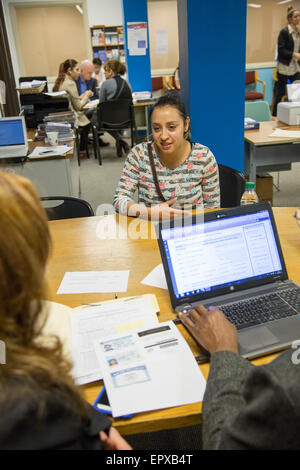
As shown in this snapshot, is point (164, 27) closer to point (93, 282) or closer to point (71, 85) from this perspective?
point (71, 85)

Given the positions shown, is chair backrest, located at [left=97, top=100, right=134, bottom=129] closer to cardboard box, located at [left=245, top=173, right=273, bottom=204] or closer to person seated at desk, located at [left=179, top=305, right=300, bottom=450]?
cardboard box, located at [left=245, top=173, right=273, bottom=204]

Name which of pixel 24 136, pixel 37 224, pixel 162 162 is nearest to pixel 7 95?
pixel 24 136

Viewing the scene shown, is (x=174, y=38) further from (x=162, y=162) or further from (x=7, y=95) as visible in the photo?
(x=162, y=162)

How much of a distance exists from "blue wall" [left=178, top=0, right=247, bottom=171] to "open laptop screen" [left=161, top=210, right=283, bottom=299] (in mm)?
1893

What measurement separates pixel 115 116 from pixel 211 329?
5.10 metres

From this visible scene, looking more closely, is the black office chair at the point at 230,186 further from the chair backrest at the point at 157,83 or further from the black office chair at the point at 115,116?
the chair backrest at the point at 157,83

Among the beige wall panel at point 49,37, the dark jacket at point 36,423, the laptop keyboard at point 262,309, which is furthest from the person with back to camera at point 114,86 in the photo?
the dark jacket at point 36,423

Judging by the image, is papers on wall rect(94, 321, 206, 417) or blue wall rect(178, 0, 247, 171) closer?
papers on wall rect(94, 321, 206, 417)

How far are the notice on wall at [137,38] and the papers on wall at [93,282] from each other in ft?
20.0

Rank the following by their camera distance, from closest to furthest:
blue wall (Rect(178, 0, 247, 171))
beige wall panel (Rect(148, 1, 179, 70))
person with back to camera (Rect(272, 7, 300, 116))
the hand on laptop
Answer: the hand on laptop
blue wall (Rect(178, 0, 247, 171))
person with back to camera (Rect(272, 7, 300, 116))
beige wall panel (Rect(148, 1, 179, 70))

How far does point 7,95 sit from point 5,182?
6052 millimetres

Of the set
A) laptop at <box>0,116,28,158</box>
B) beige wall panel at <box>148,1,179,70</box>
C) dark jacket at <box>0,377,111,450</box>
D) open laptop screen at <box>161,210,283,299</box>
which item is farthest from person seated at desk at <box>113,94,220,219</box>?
beige wall panel at <box>148,1,179,70</box>

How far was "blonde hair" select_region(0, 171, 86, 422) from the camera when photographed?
0.61 m
